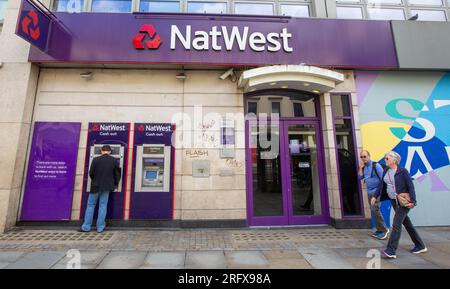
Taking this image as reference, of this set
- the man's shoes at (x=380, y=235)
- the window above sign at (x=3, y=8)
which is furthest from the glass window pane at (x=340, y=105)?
the window above sign at (x=3, y=8)

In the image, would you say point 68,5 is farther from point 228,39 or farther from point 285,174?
point 285,174

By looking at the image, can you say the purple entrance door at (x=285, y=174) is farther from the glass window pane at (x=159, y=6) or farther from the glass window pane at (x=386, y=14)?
the glass window pane at (x=159, y=6)

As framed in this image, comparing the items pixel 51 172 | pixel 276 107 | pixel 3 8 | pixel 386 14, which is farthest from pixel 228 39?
pixel 3 8

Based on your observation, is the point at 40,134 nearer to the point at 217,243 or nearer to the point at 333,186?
the point at 217,243

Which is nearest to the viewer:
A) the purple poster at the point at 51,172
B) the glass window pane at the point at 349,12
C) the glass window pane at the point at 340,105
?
the purple poster at the point at 51,172

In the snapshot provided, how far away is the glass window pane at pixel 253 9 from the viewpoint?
6.95 meters

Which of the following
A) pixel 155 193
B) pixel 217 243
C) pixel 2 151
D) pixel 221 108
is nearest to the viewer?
pixel 217 243

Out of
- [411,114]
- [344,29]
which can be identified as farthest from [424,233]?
[344,29]

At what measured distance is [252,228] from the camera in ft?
19.5

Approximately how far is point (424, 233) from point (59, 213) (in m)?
8.50

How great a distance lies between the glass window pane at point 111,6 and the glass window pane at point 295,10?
4394 mm

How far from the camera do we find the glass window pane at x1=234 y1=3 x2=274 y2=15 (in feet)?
22.8

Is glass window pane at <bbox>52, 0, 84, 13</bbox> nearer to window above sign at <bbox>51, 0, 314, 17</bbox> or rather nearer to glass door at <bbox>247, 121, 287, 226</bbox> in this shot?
window above sign at <bbox>51, 0, 314, 17</bbox>

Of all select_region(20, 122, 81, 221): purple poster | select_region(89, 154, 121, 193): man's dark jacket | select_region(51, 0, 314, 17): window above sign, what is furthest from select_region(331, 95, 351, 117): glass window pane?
select_region(20, 122, 81, 221): purple poster
